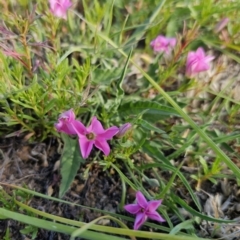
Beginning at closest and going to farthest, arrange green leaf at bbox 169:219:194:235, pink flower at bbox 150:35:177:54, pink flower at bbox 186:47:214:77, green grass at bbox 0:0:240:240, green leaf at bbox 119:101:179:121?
green leaf at bbox 169:219:194:235 → green grass at bbox 0:0:240:240 → green leaf at bbox 119:101:179:121 → pink flower at bbox 186:47:214:77 → pink flower at bbox 150:35:177:54

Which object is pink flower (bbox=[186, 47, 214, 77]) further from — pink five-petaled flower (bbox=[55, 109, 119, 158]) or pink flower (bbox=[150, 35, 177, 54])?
pink five-petaled flower (bbox=[55, 109, 119, 158])

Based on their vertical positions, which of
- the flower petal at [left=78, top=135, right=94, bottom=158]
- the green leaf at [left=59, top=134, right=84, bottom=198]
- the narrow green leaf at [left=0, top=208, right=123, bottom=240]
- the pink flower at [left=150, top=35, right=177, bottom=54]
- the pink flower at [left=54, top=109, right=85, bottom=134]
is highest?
the pink flower at [left=150, top=35, right=177, bottom=54]

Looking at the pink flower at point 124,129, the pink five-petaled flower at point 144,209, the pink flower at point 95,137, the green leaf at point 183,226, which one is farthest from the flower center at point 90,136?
the green leaf at point 183,226

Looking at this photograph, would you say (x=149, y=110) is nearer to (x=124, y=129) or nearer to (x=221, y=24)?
(x=124, y=129)

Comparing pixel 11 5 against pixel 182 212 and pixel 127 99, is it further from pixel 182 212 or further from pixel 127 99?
pixel 182 212

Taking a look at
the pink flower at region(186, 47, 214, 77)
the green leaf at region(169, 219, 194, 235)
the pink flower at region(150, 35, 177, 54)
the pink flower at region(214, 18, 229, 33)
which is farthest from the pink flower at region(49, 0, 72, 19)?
the green leaf at region(169, 219, 194, 235)

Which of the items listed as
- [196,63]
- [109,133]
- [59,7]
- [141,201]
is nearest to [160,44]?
[196,63]
